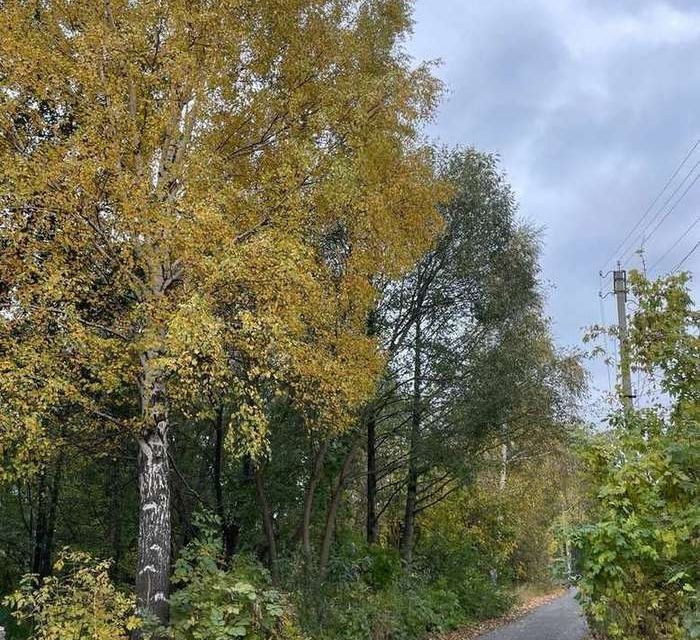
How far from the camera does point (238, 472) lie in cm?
1348

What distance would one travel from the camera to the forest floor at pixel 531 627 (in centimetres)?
1446

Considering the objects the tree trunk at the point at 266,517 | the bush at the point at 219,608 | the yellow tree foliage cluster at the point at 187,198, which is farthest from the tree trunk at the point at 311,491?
the bush at the point at 219,608

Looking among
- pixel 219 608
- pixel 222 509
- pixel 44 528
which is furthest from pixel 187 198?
pixel 44 528

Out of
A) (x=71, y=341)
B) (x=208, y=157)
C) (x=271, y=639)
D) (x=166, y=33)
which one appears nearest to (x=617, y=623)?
(x=271, y=639)

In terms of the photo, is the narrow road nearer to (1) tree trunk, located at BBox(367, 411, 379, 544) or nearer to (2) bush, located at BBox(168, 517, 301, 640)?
(1) tree trunk, located at BBox(367, 411, 379, 544)

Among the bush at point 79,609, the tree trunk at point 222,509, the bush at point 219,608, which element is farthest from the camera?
the tree trunk at point 222,509

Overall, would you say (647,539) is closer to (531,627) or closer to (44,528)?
(531,627)

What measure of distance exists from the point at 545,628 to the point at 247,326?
12899 millimetres

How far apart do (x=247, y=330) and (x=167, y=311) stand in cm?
88

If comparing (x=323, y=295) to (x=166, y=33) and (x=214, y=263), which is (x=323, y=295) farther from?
(x=166, y=33)

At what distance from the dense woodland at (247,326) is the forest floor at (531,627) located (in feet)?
2.70

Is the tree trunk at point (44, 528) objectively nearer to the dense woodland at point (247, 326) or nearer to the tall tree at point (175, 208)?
the dense woodland at point (247, 326)

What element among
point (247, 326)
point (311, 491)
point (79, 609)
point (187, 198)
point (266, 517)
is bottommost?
point (79, 609)

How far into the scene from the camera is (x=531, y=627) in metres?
16.6
